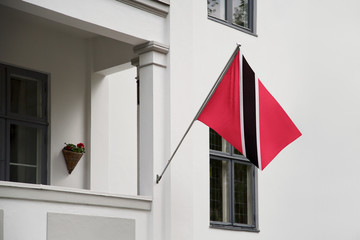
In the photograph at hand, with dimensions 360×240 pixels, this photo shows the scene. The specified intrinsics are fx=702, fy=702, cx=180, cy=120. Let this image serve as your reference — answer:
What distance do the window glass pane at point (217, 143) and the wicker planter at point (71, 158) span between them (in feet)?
7.53

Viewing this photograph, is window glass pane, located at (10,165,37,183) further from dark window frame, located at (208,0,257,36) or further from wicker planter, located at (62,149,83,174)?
dark window frame, located at (208,0,257,36)

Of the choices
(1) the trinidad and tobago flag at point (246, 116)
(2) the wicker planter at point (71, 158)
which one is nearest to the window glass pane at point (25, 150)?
(2) the wicker planter at point (71, 158)

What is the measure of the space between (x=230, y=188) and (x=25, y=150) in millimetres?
3540

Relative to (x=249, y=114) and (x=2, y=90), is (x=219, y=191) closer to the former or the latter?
(x=249, y=114)

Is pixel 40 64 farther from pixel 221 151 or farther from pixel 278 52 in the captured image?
pixel 278 52

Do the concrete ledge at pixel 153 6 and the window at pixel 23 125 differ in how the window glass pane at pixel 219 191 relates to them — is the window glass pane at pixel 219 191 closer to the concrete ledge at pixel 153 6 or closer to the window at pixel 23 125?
the window at pixel 23 125

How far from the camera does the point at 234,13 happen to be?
39.8 feet

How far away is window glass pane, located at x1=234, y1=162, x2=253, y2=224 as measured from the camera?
1173 cm

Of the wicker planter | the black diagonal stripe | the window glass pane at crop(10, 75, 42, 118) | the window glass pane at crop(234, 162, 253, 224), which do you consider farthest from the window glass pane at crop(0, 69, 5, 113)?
the window glass pane at crop(234, 162, 253, 224)

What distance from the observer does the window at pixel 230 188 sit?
11.3m

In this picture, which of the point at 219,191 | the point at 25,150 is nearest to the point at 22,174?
the point at 25,150

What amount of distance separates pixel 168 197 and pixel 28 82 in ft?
9.05

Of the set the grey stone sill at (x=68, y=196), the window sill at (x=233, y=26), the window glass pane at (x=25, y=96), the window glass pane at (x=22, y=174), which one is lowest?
the grey stone sill at (x=68, y=196)

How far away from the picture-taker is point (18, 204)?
7.35 meters
